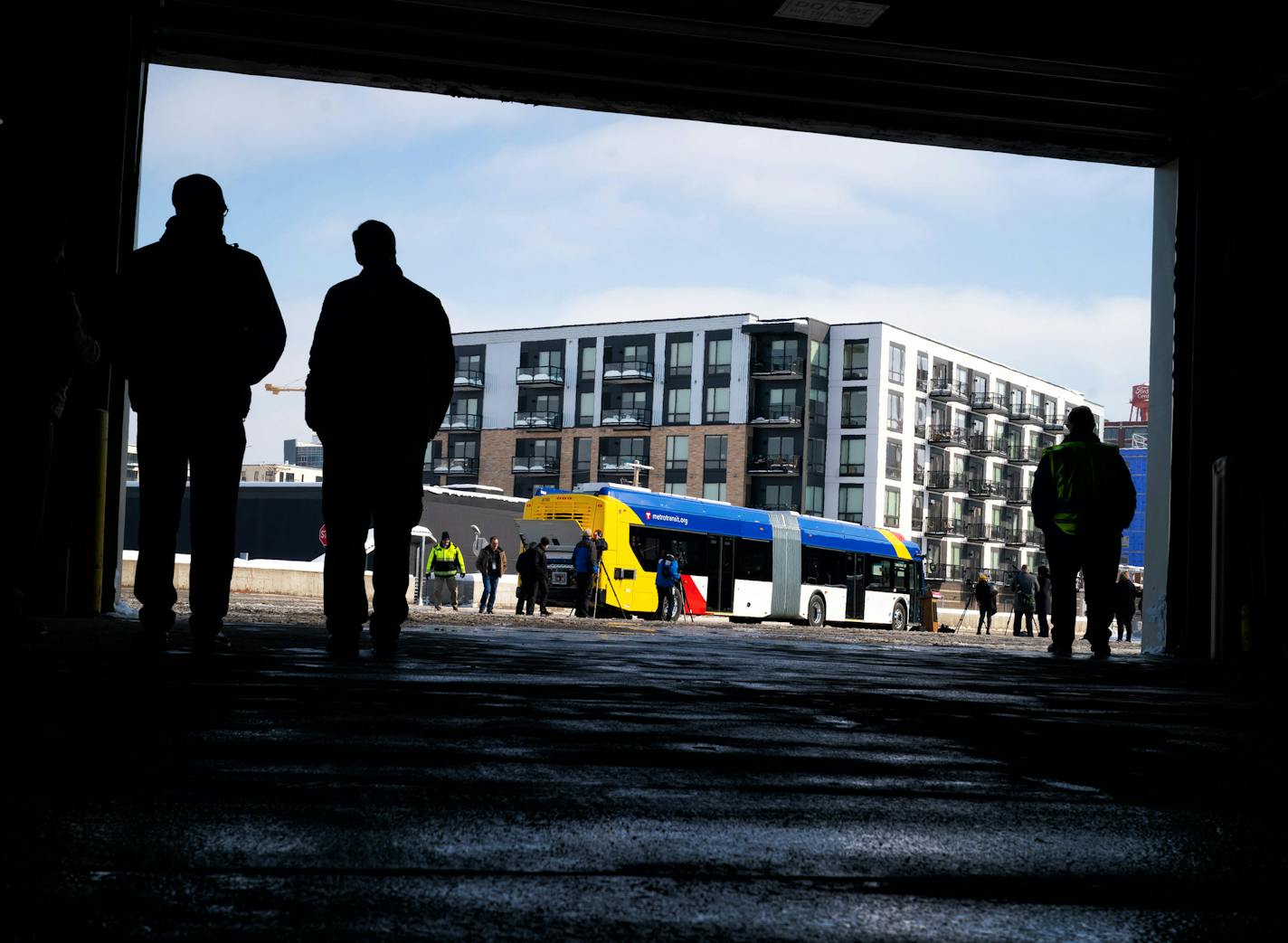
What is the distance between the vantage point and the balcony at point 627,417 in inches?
3359

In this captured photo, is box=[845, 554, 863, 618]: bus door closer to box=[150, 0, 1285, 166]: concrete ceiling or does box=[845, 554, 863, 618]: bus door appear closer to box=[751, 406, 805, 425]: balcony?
box=[150, 0, 1285, 166]: concrete ceiling

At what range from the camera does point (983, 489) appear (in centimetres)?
9150

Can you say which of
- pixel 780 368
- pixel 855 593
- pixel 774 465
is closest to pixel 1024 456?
pixel 774 465

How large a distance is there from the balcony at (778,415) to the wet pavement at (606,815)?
76888 millimetres

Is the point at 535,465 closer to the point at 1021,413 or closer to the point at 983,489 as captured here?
the point at 983,489

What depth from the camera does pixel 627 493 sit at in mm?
37281

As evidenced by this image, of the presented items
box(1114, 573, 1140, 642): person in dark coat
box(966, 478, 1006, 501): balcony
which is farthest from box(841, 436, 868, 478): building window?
box(1114, 573, 1140, 642): person in dark coat

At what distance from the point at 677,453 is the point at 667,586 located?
48005 millimetres

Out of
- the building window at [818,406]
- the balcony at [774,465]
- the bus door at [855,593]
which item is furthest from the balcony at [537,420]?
the bus door at [855,593]

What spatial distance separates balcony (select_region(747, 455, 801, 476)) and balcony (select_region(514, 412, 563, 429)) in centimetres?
1308

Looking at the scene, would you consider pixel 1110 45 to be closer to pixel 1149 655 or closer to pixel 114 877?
pixel 1149 655

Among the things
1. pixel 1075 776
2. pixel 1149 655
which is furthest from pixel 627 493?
pixel 1075 776

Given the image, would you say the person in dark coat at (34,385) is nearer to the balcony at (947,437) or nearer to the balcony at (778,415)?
the balcony at (778,415)

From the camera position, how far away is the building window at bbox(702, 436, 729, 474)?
8269 centimetres
